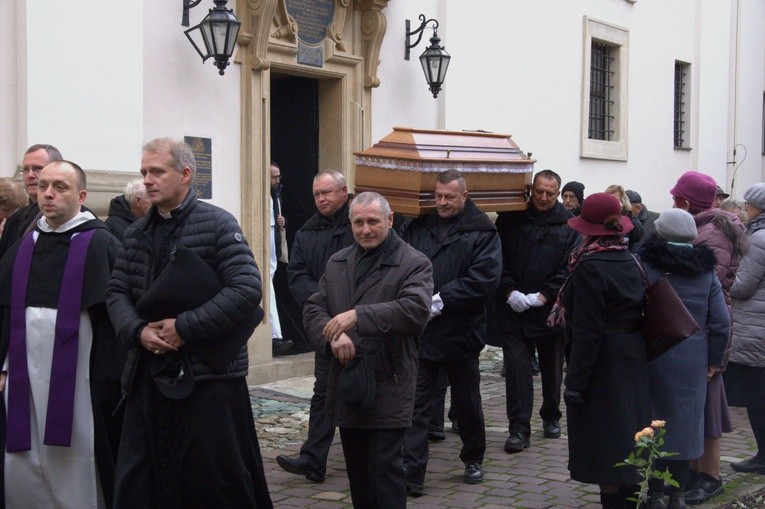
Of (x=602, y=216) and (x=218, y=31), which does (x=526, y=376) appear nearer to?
(x=602, y=216)

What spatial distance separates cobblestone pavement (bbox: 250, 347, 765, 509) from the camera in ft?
22.3

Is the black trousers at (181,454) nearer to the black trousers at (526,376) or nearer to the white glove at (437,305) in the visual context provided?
the white glove at (437,305)

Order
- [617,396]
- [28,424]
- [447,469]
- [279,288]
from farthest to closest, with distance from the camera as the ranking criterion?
[279,288] < [447,469] < [617,396] < [28,424]

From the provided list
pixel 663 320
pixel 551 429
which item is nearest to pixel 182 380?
pixel 663 320

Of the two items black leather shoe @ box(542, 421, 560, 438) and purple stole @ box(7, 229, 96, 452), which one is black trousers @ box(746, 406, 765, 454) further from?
purple stole @ box(7, 229, 96, 452)

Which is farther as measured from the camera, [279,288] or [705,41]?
[705,41]

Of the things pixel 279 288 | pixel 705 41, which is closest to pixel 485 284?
pixel 279 288

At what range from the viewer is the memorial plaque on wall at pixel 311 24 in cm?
1091

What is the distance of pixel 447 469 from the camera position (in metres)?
7.57

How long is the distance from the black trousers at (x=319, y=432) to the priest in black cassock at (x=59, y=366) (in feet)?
6.01

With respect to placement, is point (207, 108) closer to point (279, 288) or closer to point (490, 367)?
point (279, 288)

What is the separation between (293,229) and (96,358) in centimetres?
630

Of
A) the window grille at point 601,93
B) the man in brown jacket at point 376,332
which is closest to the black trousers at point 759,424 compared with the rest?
the man in brown jacket at point 376,332

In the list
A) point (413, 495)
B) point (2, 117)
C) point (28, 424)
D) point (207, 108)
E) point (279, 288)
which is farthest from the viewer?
point (279, 288)
